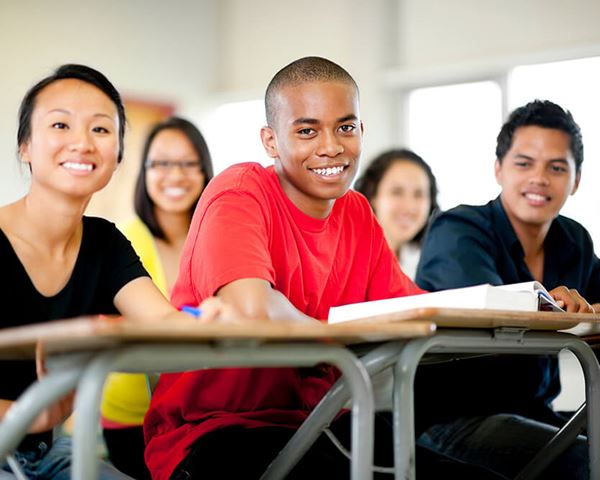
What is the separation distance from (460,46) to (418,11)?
1.23 feet

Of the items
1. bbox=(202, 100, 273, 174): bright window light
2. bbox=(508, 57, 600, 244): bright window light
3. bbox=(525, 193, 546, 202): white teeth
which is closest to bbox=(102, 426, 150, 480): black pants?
bbox=(525, 193, 546, 202): white teeth

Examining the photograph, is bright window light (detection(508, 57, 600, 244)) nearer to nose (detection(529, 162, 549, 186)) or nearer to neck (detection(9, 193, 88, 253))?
nose (detection(529, 162, 549, 186))

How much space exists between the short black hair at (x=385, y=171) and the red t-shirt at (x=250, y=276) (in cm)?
174

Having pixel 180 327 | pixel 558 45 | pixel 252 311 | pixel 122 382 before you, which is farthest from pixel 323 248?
pixel 558 45

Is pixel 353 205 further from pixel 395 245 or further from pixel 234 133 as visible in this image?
pixel 234 133

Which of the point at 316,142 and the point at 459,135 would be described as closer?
the point at 316,142

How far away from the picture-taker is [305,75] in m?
1.97

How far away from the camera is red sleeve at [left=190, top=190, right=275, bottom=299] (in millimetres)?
1659

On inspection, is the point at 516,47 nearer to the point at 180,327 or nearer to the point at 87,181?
the point at 87,181

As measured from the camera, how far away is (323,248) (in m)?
1.97

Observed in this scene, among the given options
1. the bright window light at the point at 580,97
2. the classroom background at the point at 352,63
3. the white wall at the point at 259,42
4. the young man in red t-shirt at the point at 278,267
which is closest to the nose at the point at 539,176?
the young man in red t-shirt at the point at 278,267

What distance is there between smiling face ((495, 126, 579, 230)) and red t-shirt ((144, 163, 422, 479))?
0.64m

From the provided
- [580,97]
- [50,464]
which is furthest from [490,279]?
[580,97]

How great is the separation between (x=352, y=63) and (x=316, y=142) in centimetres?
411
